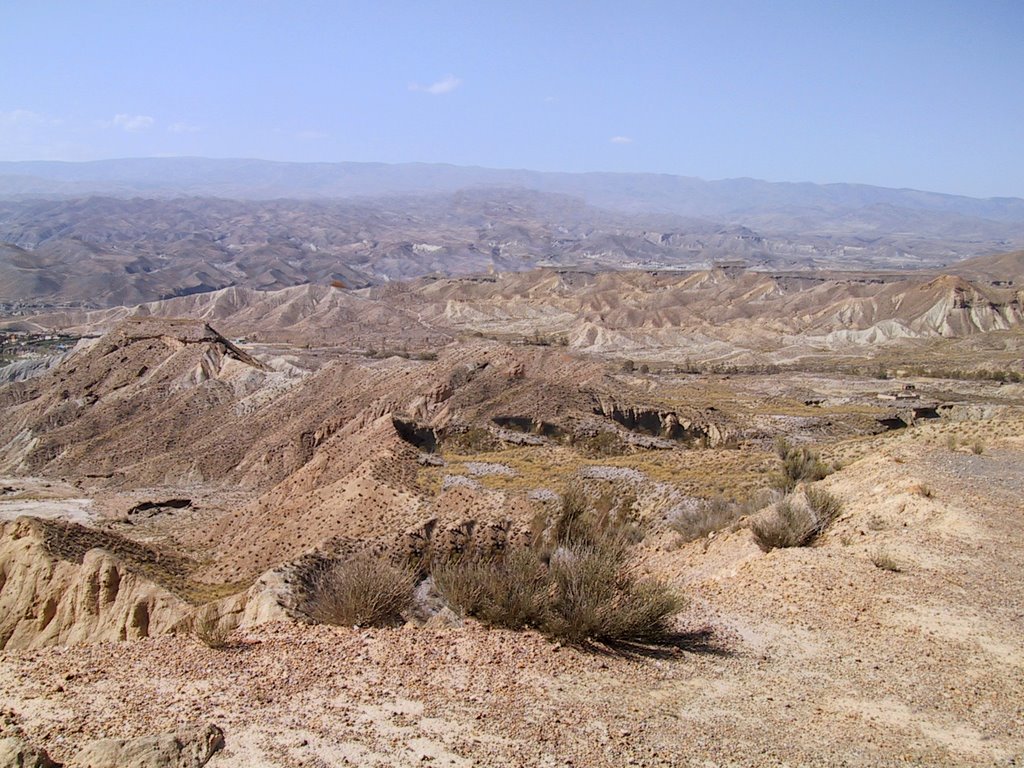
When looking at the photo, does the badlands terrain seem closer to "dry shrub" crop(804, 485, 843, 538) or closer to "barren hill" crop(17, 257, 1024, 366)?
"dry shrub" crop(804, 485, 843, 538)

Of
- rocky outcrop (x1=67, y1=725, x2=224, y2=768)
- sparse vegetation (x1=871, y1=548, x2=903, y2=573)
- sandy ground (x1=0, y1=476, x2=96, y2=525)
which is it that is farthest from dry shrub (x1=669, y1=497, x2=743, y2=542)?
sandy ground (x1=0, y1=476, x2=96, y2=525)

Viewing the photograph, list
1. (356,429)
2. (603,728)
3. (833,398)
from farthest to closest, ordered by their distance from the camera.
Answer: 1. (833,398)
2. (356,429)
3. (603,728)

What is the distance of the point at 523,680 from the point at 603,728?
4.03 ft

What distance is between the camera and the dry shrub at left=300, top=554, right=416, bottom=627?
9969 millimetres

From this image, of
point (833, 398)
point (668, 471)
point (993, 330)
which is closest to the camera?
point (668, 471)

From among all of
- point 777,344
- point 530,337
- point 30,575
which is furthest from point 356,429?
point 777,344

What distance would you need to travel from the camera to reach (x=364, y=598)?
10070mm

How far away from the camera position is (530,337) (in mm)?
92438

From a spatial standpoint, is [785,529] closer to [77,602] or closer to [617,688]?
[617,688]

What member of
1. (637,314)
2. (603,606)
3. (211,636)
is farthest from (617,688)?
(637,314)

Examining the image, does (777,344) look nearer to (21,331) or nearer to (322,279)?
(21,331)

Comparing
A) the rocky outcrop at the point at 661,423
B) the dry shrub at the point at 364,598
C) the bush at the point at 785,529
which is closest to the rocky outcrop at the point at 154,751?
the dry shrub at the point at 364,598

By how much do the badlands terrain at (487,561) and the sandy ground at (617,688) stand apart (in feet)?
0.15

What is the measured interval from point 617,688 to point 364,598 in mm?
3541
